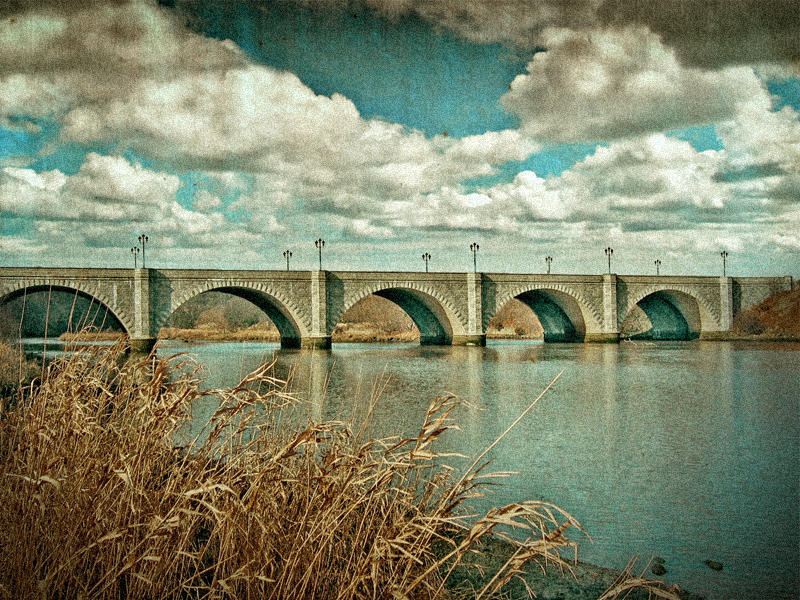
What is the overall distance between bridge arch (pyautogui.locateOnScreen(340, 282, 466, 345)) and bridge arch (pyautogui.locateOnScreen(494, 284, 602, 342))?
246 cm

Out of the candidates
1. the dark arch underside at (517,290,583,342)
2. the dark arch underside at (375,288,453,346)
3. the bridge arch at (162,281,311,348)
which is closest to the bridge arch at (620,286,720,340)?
the dark arch underside at (517,290,583,342)

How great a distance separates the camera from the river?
6176 millimetres

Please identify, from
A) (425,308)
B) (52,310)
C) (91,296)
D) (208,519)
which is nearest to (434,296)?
(425,308)


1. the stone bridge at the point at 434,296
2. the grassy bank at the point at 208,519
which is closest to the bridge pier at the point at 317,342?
the stone bridge at the point at 434,296

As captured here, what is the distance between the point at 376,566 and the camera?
3.26 meters

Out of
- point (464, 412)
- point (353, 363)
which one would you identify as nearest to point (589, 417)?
point (464, 412)

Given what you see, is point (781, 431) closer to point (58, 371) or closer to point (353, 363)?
point (58, 371)

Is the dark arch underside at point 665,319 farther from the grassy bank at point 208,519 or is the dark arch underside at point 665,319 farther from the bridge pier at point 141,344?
the grassy bank at point 208,519

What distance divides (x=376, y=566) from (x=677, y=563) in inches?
154

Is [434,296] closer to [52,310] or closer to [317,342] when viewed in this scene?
[317,342]

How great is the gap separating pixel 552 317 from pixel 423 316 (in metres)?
10.9

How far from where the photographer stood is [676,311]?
51.6 m

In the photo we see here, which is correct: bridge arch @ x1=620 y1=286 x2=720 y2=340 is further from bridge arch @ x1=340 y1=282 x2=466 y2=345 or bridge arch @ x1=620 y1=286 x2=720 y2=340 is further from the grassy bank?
the grassy bank

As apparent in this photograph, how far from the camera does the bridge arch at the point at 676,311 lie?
46969mm
